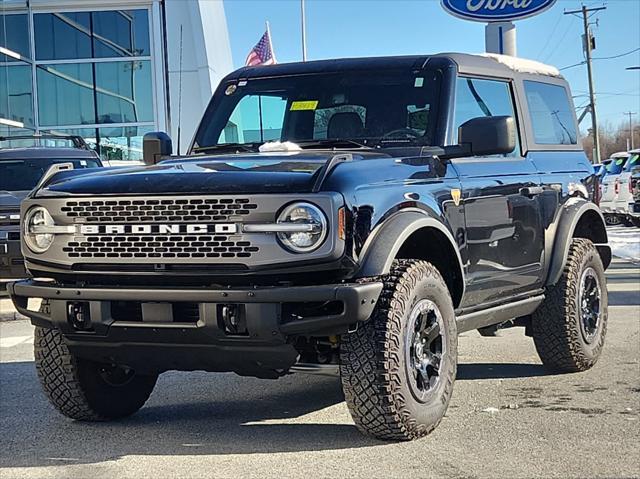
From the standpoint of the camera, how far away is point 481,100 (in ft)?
19.4

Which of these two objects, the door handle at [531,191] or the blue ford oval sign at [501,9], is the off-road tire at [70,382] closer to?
the door handle at [531,191]

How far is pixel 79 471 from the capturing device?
172 inches

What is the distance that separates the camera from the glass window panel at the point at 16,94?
21844 millimetres

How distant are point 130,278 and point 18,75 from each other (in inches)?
765

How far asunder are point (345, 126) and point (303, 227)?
167cm

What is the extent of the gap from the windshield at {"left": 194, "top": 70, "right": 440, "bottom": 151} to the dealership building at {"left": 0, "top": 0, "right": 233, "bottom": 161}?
1588cm

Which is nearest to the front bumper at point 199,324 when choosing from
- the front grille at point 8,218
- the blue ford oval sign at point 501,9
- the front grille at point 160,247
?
the front grille at point 160,247

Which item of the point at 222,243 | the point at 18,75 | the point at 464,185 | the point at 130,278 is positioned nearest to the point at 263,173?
the point at 222,243

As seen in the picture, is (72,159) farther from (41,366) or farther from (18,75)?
(18,75)

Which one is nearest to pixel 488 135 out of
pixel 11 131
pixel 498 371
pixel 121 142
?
pixel 498 371

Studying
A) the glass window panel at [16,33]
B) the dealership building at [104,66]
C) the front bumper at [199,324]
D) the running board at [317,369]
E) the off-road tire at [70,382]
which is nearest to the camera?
the front bumper at [199,324]

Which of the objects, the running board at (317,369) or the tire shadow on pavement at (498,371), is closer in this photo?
the running board at (317,369)

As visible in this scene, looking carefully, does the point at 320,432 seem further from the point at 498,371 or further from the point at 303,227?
the point at 498,371

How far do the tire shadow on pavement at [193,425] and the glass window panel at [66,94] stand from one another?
16855 millimetres
